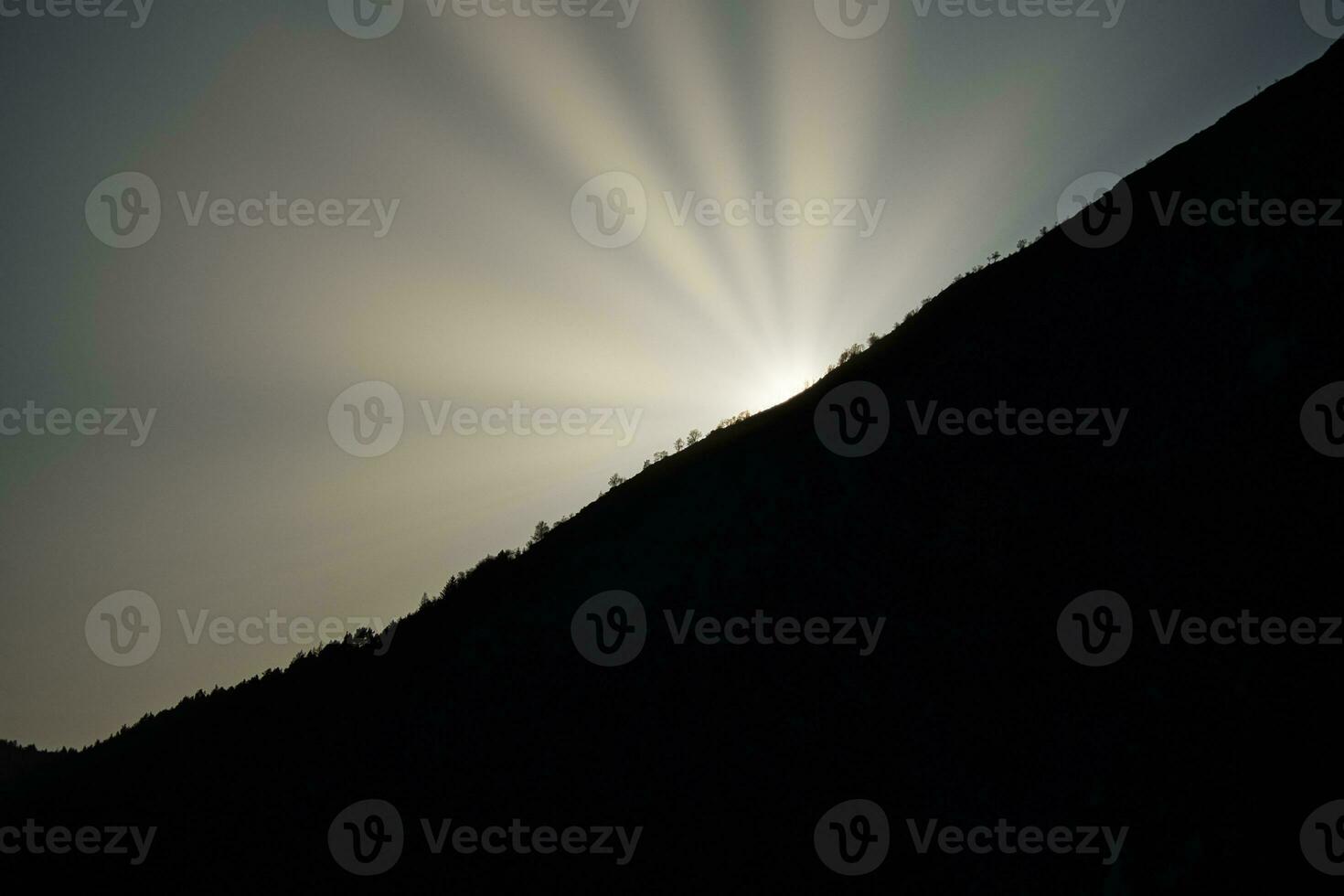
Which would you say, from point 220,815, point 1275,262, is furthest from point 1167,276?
point 220,815

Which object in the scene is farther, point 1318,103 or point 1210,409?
point 1318,103

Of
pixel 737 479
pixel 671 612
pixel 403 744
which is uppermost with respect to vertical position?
pixel 737 479

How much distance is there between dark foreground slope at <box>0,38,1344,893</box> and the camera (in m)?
12.1

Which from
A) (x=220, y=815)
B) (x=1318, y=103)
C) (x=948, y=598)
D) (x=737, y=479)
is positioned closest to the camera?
(x=948, y=598)

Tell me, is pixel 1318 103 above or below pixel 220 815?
above

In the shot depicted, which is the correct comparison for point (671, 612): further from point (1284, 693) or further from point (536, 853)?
point (1284, 693)

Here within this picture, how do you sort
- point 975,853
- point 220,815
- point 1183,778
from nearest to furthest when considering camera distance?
point 1183,778
point 975,853
point 220,815

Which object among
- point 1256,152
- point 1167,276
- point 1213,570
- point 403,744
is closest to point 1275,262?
point 1167,276

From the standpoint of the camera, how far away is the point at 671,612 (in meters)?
22.3

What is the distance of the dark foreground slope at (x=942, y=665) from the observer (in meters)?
12.1

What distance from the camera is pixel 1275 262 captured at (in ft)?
60.4

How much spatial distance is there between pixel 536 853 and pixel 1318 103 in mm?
33701

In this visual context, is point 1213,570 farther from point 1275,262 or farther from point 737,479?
point 737,479

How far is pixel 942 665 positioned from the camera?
1656cm
